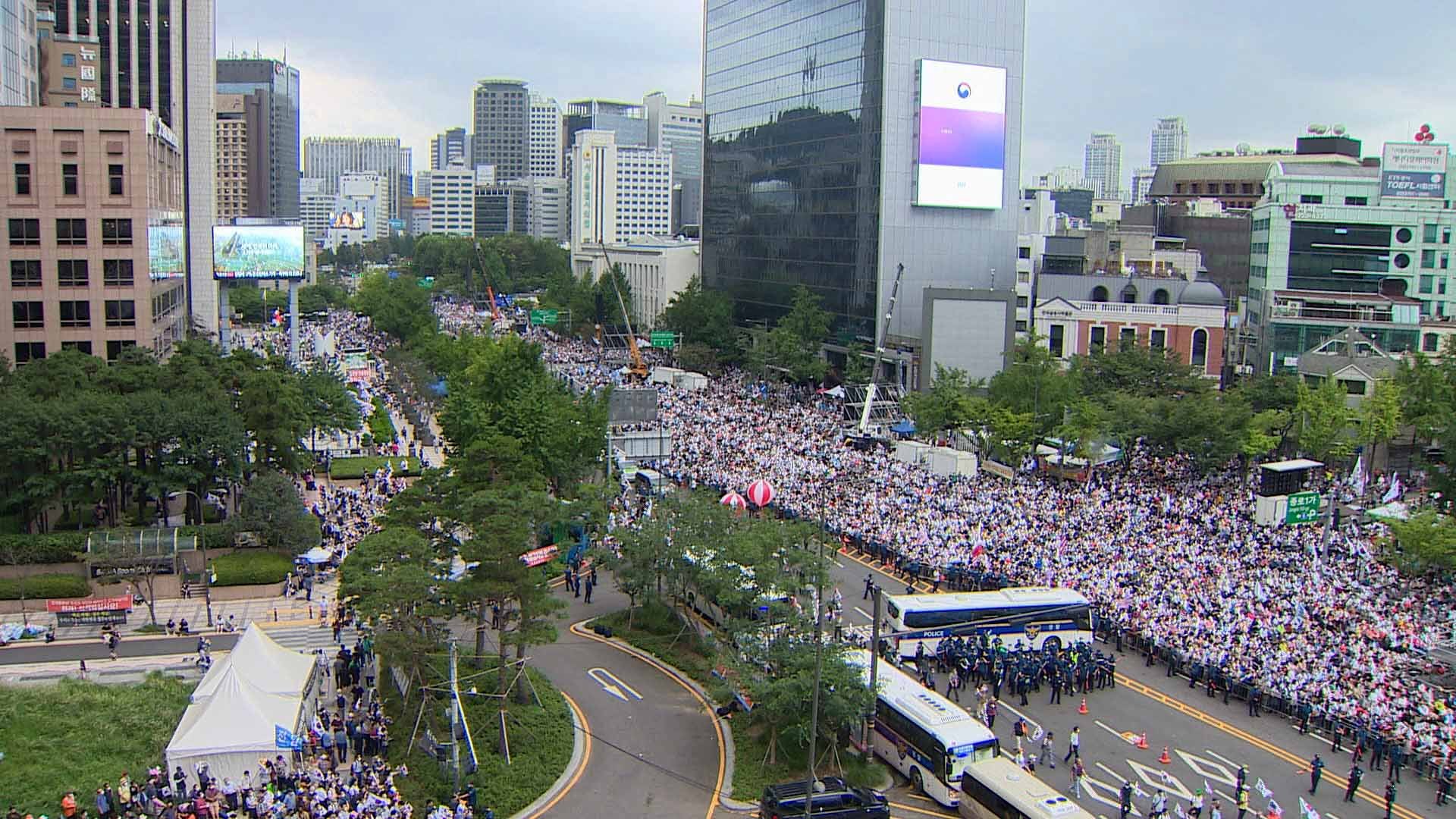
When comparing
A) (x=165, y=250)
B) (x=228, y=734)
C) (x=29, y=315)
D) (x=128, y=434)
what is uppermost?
(x=165, y=250)

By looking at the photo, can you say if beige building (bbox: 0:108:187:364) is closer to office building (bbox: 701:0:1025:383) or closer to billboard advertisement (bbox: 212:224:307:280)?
billboard advertisement (bbox: 212:224:307:280)

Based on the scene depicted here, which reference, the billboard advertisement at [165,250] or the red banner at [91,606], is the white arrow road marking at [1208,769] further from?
the billboard advertisement at [165,250]

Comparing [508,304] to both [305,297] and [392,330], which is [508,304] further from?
[392,330]

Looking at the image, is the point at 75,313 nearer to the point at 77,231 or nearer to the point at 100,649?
the point at 77,231

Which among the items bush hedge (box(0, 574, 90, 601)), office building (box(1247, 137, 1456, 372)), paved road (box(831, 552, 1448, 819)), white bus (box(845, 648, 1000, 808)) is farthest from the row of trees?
office building (box(1247, 137, 1456, 372))

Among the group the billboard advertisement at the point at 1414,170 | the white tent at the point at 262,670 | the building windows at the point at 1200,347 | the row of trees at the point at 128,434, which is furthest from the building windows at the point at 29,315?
the billboard advertisement at the point at 1414,170

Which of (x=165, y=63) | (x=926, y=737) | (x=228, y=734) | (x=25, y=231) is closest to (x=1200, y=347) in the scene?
(x=926, y=737)
